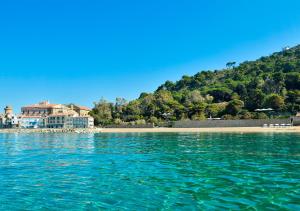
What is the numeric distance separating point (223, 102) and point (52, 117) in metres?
69.2

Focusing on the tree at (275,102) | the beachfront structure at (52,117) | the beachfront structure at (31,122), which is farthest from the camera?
the beachfront structure at (31,122)

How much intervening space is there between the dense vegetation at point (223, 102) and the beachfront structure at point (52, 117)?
5.68m

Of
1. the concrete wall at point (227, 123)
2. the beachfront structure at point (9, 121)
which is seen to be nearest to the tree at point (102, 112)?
the concrete wall at point (227, 123)

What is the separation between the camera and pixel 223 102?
120 m

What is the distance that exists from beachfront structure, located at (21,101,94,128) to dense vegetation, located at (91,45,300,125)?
568cm

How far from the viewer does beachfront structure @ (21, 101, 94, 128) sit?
427 feet

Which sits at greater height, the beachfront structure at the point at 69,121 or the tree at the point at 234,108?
the tree at the point at 234,108

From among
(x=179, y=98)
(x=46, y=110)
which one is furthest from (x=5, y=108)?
(x=179, y=98)

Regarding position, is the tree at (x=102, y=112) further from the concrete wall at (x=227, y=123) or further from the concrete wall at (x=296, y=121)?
the concrete wall at (x=296, y=121)

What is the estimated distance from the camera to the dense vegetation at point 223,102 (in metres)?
97.9

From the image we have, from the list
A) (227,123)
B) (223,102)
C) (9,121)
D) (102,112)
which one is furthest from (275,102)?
(9,121)

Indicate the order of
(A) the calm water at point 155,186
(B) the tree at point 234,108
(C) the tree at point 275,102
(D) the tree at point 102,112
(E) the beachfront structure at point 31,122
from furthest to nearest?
(E) the beachfront structure at point 31,122 < (D) the tree at point 102,112 < (B) the tree at point 234,108 < (C) the tree at point 275,102 < (A) the calm water at point 155,186

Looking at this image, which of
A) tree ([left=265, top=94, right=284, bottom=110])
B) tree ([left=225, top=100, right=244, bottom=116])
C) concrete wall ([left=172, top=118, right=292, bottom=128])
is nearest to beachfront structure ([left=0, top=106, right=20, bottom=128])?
concrete wall ([left=172, top=118, right=292, bottom=128])

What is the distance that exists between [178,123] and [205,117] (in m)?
9.43
